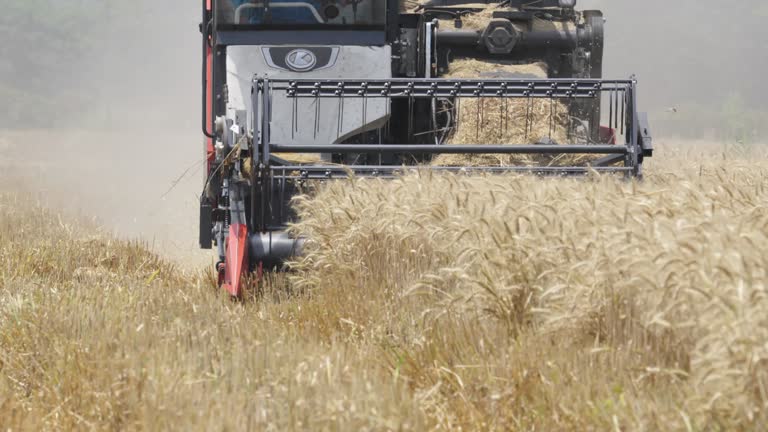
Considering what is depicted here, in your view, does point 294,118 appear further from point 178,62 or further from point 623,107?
point 178,62

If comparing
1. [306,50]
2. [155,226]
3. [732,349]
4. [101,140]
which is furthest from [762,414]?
[101,140]

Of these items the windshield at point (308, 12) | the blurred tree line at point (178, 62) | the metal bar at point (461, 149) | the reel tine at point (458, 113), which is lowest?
the blurred tree line at point (178, 62)

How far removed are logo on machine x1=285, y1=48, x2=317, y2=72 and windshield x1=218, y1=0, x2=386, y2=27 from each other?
0.22 meters

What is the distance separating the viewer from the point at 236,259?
6023mm

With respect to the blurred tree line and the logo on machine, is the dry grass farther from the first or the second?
the blurred tree line

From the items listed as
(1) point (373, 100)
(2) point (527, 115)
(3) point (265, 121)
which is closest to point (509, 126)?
(2) point (527, 115)

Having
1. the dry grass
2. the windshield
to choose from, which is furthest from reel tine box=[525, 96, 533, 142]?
the windshield

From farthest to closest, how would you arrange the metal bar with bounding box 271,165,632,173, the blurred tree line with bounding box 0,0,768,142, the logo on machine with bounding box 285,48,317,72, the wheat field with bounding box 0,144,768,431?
the blurred tree line with bounding box 0,0,768,142 → the logo on machine with bounding box 285,48,317,72 → the metal bar with bounding box 271,165,632,173 → the wheat field with bounding box 0,144,768,431

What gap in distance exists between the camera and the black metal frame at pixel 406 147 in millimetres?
6512

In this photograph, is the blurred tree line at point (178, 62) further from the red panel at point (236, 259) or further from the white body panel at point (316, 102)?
the red panel at point (236, 259)

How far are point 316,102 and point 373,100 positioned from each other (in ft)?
1.25

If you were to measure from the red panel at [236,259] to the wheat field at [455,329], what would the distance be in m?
0.13

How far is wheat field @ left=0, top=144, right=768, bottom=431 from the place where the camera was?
10.5ft

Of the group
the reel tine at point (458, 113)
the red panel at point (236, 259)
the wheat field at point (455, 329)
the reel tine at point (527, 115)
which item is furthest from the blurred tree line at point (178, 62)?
the wheat field at point (455, 329)
